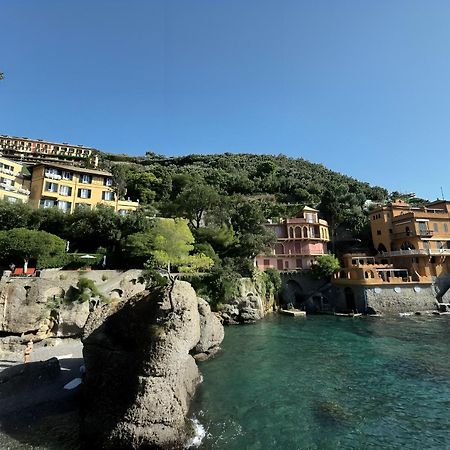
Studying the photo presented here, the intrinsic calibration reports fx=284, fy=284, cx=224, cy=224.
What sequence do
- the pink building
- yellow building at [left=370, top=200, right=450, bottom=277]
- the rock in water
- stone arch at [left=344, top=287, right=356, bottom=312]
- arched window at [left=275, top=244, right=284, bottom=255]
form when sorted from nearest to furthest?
the rock in water
stone arch at [left=344, top=287, right=356, bottom=312]
yellow building at [left=370, top=200, right=450, bottom=277]
the pink building
arched window at [left=275, top=244, right=284, bottom=255]

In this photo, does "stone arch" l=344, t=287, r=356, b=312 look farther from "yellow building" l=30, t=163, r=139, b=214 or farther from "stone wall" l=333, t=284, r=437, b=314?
"yellow building" l=30, t=163, r=139, b=214

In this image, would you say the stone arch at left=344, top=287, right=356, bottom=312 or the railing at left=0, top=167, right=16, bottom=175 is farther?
the railing at left=0, top=167, right=16, bottom=175

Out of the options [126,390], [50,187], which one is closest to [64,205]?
[50,187]

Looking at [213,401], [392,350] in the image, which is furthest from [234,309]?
[213,401]

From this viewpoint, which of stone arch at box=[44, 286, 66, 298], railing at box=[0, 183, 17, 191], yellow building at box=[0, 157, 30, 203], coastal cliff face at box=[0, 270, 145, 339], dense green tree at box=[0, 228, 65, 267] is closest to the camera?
coastal cliff face at box=[0, 270, 145, 339]

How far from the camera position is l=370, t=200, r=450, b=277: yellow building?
4697 cm

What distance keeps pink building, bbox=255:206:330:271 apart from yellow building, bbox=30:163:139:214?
27449 millimetres

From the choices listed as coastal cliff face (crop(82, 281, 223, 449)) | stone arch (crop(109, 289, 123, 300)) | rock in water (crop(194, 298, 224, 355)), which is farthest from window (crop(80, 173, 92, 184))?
coastal cliff face (crop(82, 281, 223, 449))

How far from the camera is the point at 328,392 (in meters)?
16.9

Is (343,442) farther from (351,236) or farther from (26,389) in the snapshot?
(351,236)

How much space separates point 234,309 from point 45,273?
2271cm

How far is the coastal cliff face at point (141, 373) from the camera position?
12.0 meters

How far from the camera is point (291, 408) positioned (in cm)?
1517

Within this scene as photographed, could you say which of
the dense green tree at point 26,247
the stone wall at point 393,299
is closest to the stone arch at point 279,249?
the stone wall at point 393,299
